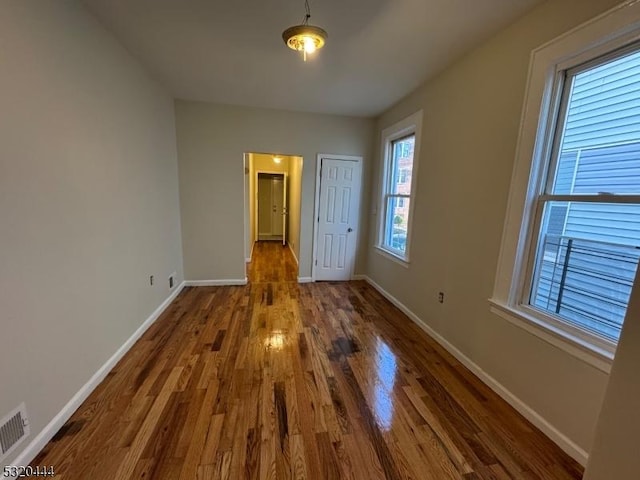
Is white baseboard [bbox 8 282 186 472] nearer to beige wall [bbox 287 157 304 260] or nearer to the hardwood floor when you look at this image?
the hardwood floor

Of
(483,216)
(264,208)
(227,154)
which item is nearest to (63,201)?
(227,154)

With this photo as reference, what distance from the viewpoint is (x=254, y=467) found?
139cm

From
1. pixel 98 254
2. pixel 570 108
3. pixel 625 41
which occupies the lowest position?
pixel 98 254

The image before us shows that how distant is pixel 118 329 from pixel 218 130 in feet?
9.00

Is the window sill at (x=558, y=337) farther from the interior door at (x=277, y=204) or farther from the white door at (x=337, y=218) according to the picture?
the interior door at (x=277, y=204)

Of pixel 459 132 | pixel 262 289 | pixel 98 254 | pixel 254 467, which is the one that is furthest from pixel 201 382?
pixel 459 132

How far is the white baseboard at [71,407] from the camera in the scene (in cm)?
136

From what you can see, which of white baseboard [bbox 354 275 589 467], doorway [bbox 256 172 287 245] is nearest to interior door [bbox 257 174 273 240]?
doorway [bbox 256 172 287 245]

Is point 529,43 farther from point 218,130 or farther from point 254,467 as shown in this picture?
point 218,130

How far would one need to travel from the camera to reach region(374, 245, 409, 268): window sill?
338 centimetres

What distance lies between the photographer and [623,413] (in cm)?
74

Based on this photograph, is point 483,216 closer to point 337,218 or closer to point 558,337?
point 558,337

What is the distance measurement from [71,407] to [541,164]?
332cm

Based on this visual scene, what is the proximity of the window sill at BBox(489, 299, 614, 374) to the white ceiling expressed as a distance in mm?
1994
